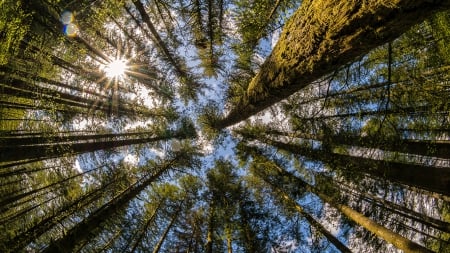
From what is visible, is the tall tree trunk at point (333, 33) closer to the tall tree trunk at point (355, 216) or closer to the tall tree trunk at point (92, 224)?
the tall tree trunk at point (355, 216)

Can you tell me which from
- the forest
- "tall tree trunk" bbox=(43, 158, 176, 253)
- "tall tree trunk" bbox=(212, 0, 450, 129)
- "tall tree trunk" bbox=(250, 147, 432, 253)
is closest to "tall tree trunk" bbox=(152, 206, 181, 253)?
the forest

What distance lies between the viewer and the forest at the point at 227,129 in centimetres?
377

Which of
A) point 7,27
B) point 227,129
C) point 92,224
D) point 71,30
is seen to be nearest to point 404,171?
point 7,27

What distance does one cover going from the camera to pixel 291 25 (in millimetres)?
3547

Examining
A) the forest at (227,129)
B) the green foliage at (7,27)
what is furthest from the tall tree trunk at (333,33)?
the green foliage at (7,27)

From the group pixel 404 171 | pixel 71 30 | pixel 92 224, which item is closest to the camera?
pixel 404 171

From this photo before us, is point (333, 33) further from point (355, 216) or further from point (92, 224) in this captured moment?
point (92, 224)

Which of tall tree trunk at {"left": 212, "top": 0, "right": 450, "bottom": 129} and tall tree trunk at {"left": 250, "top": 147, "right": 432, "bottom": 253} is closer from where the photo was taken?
tall tree trunk at {"left": 212, "top": 0, "right": 450, "bottom": 129}

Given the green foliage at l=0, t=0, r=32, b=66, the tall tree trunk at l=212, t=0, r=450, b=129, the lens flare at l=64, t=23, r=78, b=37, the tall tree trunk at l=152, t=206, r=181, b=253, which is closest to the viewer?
the tall tree trunk at l=212, t=0, r=450, b=129

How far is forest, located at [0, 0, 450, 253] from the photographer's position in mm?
3771

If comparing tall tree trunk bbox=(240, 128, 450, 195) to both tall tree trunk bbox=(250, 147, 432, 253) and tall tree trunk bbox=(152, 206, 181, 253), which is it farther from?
tall tree trunk bbox=(152, 206, 181, 253)

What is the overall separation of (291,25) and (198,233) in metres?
10.9

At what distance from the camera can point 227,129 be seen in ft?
54.2

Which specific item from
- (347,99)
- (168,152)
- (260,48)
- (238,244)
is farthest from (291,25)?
(168,152)
